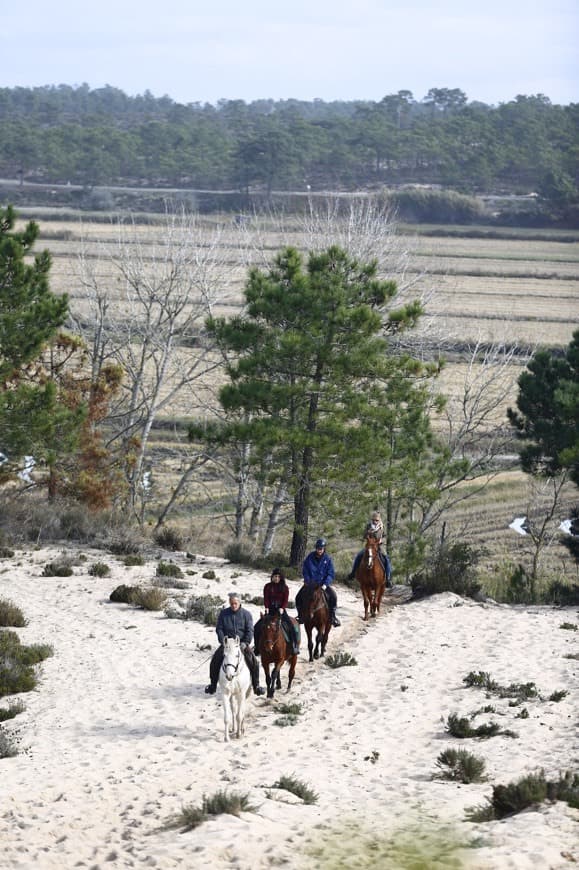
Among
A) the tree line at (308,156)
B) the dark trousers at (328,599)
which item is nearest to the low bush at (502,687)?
the dark trousers at (328,599)

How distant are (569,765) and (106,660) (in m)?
8.58

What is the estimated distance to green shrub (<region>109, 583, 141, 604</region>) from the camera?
24566 mm

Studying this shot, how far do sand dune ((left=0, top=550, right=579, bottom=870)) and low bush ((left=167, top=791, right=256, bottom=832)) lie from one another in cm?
13

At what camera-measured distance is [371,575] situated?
2362 cm

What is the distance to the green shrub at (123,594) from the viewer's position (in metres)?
24.6

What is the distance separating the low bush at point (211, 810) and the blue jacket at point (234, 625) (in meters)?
3.75

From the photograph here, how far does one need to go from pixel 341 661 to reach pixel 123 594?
5.97m

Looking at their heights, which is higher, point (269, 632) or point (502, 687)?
point (269, 632)

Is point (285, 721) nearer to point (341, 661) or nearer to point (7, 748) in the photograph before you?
point (341, 661)

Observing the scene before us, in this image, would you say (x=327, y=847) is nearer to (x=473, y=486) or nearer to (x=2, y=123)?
(x=473, y=486)

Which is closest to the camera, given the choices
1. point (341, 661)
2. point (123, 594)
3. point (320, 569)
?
point (341, 661)

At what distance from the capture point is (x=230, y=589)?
26.1 metres

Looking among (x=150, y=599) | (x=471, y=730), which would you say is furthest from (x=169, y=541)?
(x=471, y=730)

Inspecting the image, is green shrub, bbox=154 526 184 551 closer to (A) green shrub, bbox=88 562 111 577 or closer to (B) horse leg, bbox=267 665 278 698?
(A) green shrub, bbox=88 562 111 577
